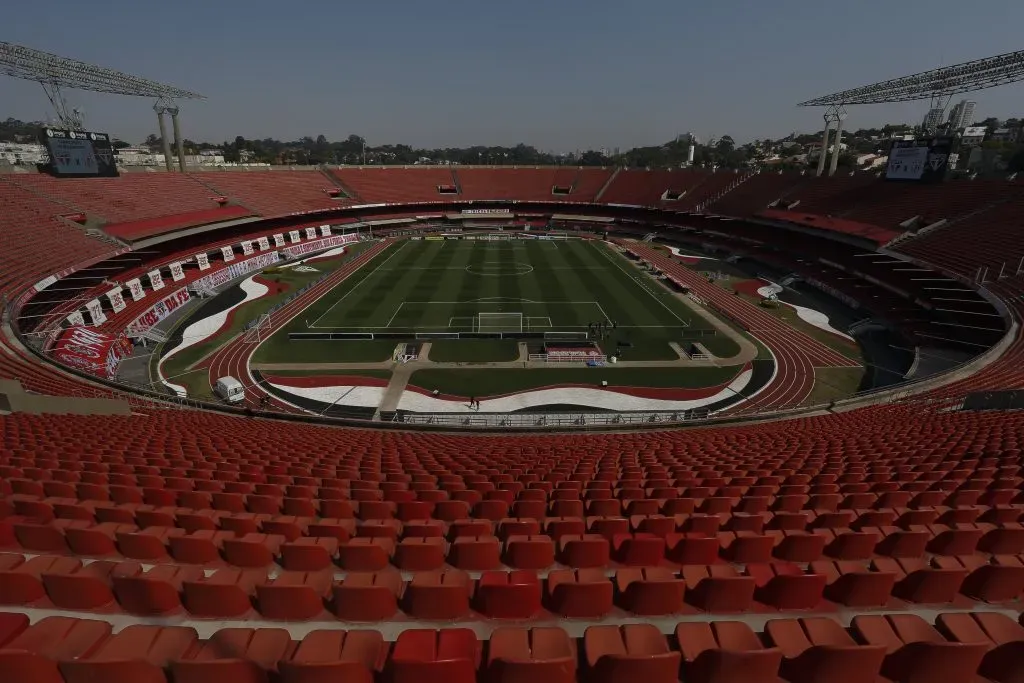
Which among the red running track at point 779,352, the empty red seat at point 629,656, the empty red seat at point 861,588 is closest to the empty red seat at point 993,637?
the empty red seat at point 861,588

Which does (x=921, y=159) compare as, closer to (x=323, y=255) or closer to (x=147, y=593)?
(x=147, y=593)

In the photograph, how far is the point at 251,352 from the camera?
30984 mm

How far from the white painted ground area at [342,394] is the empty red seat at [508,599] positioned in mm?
20884

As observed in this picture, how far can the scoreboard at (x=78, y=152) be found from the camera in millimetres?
43062

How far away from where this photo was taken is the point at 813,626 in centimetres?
454

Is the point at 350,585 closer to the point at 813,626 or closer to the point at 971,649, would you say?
the point at 813,626

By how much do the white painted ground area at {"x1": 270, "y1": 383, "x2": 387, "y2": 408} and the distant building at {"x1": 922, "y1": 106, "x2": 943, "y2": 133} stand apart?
52888 millimetres

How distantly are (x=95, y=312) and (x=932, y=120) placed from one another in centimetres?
6979

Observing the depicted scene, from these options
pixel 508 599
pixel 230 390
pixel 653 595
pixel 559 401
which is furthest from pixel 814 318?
pixel 508 599

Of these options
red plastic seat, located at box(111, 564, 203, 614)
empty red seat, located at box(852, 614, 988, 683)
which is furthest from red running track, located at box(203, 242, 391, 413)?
empty red seat, located at box(852, 614, 988, 683)

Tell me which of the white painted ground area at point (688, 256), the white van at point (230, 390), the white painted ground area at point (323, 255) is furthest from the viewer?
the white painted ground area at point (688, 256)

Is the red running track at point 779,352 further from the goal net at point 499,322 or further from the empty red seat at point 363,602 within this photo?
the empty red seat at point 363,602

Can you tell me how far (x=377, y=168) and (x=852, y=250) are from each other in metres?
73.9

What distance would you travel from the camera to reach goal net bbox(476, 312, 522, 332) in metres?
35.1
